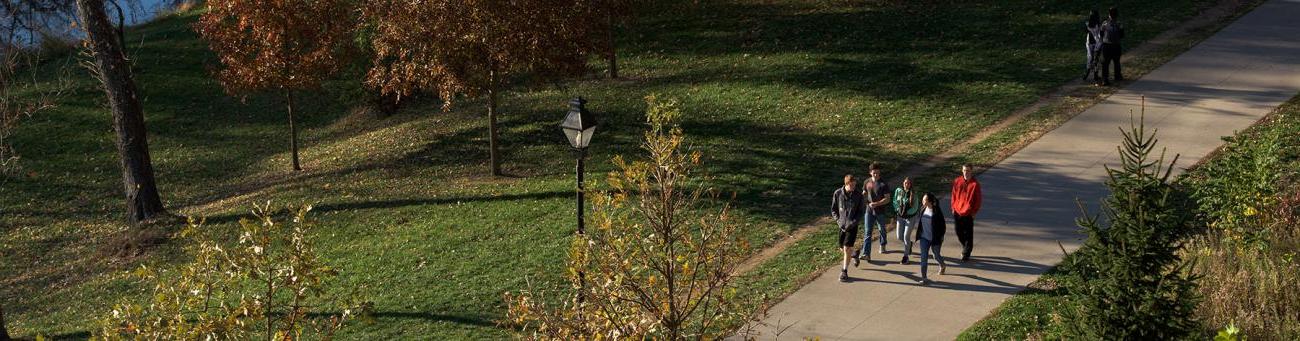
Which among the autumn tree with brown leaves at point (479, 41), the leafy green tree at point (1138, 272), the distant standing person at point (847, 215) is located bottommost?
the distant standing person at point (847, 215)

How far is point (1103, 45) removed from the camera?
22453mm

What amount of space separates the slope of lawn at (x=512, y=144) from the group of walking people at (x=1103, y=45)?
30.6 inches

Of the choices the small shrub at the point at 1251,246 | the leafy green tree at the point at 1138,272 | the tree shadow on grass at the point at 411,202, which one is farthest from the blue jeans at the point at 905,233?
the tree shadow on grass at the point at 411,202

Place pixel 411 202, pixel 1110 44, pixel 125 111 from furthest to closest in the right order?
pixel 125 111 → pixel 1110 44 → pixel 411 202

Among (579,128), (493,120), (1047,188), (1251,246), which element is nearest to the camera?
(1251,246)

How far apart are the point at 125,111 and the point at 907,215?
582 inches

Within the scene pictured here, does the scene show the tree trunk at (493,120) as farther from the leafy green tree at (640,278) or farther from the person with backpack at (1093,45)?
the leafy green tree at (640,278)

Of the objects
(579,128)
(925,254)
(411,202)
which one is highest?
(579,128)

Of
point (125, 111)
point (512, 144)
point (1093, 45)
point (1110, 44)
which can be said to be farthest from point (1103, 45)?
point (125, 111)

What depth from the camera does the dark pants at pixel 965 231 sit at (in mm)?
15703

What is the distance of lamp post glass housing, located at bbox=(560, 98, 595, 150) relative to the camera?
14.4 m

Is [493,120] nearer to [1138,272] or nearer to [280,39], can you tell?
[280,39]

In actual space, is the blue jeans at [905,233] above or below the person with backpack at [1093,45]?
below

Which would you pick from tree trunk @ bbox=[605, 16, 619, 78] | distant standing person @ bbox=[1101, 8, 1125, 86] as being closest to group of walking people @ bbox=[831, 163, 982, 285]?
distant standing person @ bbox=[1101, 8, 1125, 86]
